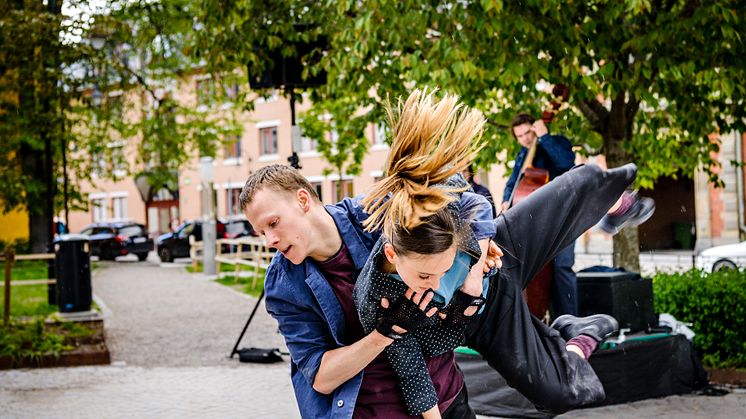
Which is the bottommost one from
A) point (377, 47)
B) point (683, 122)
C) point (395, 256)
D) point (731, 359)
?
point (731, 359)

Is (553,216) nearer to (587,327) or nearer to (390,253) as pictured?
(587,327)

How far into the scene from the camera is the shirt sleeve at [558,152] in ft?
24.6

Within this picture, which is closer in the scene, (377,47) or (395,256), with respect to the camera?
(395,256)

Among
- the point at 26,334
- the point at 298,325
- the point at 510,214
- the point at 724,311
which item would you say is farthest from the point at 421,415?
the point at 26,334

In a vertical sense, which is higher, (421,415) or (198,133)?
(198,133)

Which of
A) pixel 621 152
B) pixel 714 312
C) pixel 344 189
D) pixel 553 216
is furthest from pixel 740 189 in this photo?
pixel 553 216

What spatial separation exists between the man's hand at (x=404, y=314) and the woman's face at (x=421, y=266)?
0.04m

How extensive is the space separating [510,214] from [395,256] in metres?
0.88

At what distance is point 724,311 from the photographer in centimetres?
869

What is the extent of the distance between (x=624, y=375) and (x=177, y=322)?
9.30m

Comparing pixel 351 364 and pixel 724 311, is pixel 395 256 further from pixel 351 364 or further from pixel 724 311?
pixel 724 311

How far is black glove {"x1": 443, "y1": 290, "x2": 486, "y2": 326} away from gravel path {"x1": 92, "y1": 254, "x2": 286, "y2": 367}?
8.13 m

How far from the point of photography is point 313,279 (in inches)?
124

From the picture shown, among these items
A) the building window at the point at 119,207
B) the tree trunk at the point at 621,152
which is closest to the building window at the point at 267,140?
the building window at the point at 119,207
